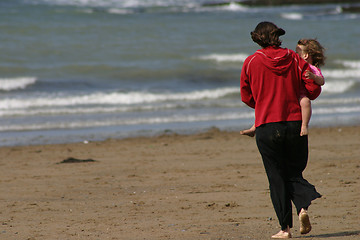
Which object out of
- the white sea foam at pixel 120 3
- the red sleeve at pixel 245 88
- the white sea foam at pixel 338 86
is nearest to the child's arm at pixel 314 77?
the red sleeve at pixel 245 88

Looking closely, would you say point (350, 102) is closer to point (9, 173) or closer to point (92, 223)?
point (9, 173)

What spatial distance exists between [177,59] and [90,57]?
325 cm

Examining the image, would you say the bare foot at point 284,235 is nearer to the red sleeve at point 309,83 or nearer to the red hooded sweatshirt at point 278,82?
the red hooded sweatshirt at point 278,82

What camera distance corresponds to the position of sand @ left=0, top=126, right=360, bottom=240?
4.88m

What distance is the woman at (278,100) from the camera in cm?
407

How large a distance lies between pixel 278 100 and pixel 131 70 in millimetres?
16012

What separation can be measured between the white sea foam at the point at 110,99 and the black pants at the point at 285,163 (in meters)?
10.6

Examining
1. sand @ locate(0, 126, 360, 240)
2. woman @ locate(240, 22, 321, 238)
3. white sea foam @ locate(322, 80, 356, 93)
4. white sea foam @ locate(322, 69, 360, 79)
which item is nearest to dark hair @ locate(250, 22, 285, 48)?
woman @ locate(240, 22, 321, 238)

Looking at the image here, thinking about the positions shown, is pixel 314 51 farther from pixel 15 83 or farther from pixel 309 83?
pixel 15 83

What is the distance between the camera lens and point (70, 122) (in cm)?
1193

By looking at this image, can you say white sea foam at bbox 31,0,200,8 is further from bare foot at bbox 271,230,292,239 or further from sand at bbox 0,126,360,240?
bare foot at bbox 271,230,292,239

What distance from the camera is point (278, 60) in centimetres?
404

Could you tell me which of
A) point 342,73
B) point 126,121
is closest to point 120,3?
point 342,73

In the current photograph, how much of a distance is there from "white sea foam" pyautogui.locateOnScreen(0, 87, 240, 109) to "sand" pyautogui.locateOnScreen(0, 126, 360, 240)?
510 centimetres
